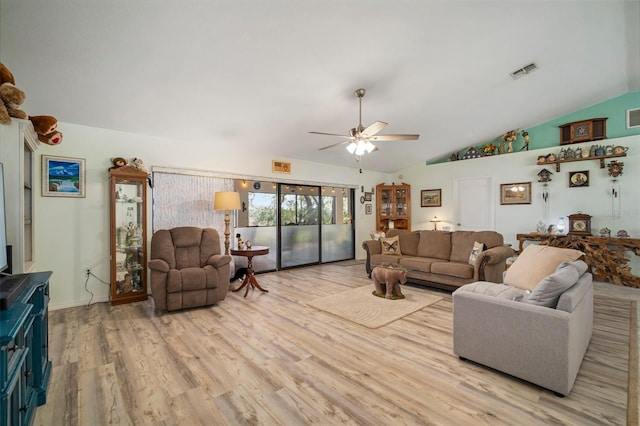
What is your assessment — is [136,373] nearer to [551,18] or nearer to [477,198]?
[551,18]

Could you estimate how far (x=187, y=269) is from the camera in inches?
145

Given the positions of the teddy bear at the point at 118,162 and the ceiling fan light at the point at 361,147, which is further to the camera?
the teddy bear at the point at 118,162

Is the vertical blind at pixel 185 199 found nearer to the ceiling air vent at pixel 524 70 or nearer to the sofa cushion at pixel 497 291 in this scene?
the sofa cushion at pixel 497 291

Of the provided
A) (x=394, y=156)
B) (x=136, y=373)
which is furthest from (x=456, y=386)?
(x=394, y=156)

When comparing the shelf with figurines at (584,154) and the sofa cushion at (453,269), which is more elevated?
the shelf with figurines at (584,154)

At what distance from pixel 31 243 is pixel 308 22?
12.2ft

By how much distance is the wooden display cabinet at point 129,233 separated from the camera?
12.7 ft

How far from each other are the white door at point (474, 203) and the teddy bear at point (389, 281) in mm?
3794

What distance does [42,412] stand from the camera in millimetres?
1781

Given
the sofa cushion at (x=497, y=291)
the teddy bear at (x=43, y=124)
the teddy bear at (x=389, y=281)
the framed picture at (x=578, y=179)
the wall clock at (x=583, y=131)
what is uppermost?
the wall clock at (x=583, y=131)

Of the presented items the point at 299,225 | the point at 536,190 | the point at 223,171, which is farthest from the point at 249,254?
the point at 536,190

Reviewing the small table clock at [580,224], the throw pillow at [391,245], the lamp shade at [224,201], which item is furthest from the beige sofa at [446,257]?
the lamp shade at [224,201]

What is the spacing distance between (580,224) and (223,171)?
662 cm

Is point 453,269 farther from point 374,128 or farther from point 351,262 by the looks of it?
point 351,262
